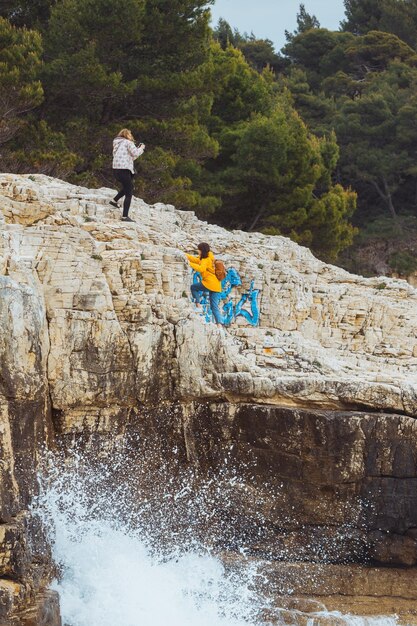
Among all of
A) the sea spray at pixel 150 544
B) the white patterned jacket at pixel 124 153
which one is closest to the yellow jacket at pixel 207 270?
the white patterned jacket at pixel 124 153

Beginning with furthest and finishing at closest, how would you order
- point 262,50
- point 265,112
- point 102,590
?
point 262,50 < point 265,112 < point 102,590

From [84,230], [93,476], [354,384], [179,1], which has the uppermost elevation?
[179,1]

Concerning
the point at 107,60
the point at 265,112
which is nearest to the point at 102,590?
the point at 107,60

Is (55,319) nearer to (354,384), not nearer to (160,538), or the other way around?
(160,538)

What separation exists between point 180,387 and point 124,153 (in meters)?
4.11

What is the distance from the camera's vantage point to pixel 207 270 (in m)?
18.6

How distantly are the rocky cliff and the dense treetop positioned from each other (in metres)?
6.57

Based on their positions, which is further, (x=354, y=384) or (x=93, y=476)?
(x=354, y=384)

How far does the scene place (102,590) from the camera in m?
15.6

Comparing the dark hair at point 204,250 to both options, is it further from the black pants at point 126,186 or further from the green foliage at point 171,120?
the green foliage at point 171,120

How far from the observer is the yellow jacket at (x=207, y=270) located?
61.0 ft

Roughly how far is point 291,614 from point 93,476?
11.0 ft

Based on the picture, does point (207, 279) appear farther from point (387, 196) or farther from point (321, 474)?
point (387, 196)

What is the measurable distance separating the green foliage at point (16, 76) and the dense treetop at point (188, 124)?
0.02 m
